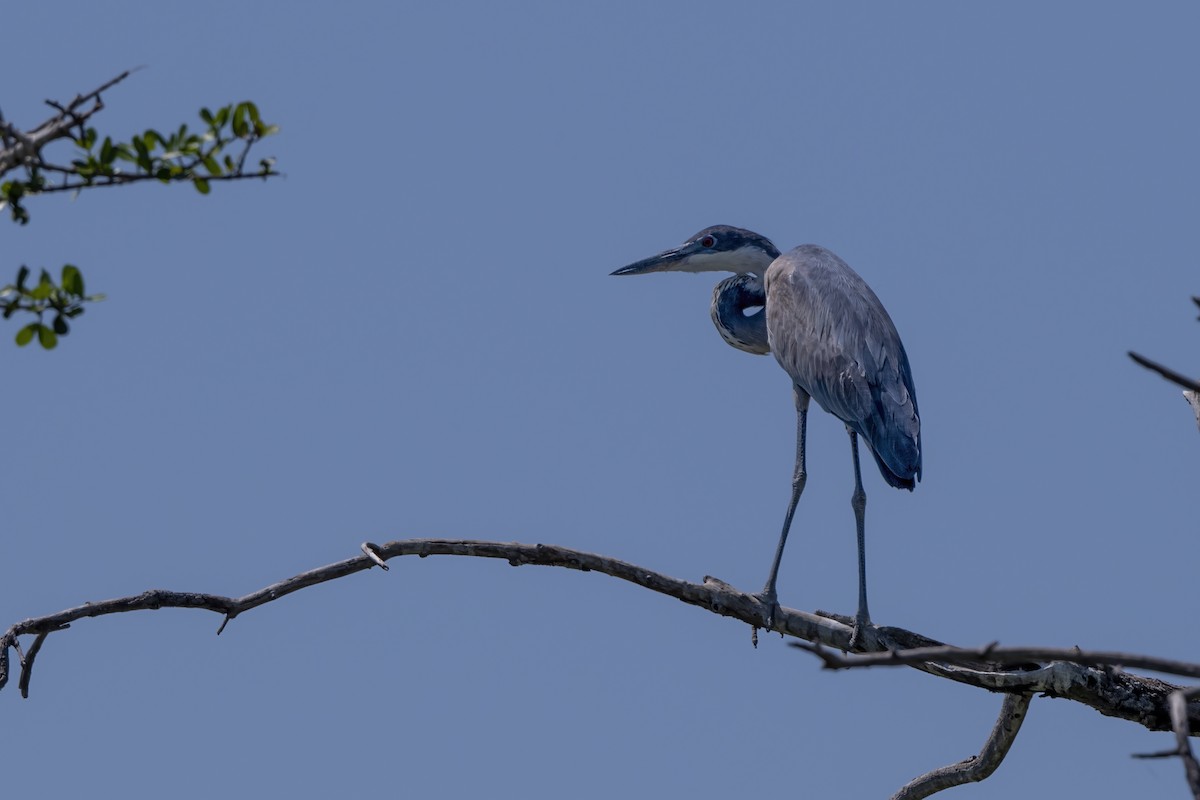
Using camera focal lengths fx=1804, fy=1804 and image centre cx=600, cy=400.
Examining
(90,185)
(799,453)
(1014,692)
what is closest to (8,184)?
(90,185)

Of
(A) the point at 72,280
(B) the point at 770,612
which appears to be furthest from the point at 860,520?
(A) the point at 72,280

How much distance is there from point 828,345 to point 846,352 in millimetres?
145

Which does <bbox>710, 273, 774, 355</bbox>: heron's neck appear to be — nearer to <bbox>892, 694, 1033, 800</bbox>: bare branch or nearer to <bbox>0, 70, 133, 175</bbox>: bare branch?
<bbox>892, 694, 1033, 800</bbox>: bare branch

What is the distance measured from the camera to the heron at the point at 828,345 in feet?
31.2

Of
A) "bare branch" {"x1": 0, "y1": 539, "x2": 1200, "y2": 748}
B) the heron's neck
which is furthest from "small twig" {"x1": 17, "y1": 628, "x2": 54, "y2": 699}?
the heron's neck

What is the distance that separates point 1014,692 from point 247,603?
3.23 meters

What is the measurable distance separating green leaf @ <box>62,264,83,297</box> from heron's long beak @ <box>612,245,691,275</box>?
7448 millimetres

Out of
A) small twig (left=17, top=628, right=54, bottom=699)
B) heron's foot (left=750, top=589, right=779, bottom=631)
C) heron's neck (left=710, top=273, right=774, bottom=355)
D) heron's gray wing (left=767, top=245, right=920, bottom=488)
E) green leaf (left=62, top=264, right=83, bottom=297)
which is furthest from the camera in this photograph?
heron's neck (left=710, top=273, right=774, bottom=355)

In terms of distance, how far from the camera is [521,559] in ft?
25.1

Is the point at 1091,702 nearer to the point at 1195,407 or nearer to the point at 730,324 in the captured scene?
the point at 1195,407

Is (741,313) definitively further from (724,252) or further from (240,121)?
(240,121)

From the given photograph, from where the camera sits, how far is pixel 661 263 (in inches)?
470

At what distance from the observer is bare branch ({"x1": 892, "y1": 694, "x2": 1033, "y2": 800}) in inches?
307

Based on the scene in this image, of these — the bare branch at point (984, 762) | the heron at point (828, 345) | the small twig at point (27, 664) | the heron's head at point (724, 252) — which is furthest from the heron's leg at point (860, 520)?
the small twig at point (27, 664)
